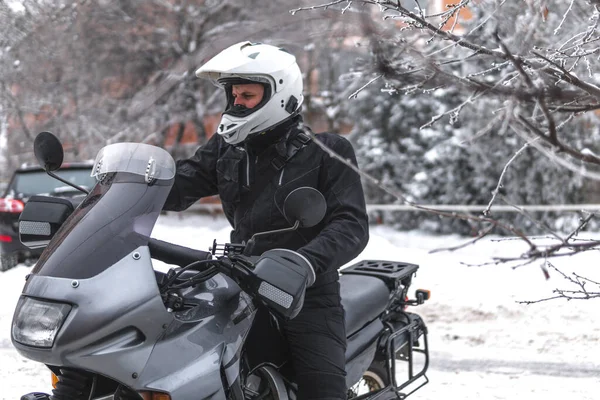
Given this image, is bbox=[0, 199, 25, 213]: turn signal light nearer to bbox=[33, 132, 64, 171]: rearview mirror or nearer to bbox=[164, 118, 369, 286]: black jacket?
bbox=[164, 118, 369, 286]: black jacket

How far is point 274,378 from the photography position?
338 centimetres

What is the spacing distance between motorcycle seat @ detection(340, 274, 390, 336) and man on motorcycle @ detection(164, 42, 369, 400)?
35 centimetres

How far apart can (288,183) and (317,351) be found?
2.60 feet

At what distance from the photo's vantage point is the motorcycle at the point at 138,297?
104 inches

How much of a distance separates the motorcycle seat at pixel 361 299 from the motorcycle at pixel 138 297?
2.17 feet

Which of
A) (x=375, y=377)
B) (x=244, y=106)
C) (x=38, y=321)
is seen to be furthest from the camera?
(x=375, y=377)

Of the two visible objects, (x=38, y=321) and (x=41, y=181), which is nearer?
(x=38, y=321)

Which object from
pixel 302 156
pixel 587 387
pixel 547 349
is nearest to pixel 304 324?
pixel 302 156

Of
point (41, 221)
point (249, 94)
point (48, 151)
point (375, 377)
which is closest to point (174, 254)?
point (41, 221)

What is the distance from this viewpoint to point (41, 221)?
331 cm

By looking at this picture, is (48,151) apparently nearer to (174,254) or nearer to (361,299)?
(174,254)

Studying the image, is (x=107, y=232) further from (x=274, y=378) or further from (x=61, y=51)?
(x=61, y=51)

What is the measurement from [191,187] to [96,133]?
1661cm

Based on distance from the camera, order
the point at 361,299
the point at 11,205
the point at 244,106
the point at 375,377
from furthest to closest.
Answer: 1. the point at 11,205
2. the point at 375,377
3. the point at 361,299
4. the point at 244,106
